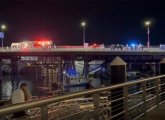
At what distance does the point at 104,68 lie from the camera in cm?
8450

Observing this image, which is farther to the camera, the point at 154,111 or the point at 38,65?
the point at 38,65

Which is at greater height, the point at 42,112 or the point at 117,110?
the point at 42,112

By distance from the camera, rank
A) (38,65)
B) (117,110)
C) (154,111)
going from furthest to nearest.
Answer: (38,65) → (154,111) → (117,110)

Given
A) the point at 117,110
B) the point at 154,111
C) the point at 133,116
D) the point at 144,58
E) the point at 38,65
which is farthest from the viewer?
the point at 38,65

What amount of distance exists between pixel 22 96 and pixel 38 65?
78564 millimetres

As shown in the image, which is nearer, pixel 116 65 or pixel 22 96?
pixel 116 65

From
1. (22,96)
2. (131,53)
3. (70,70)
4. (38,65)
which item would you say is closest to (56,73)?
(70,70)

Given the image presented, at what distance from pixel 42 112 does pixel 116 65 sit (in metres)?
4.67

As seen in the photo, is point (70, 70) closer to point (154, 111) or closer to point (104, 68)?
point (104, 68)

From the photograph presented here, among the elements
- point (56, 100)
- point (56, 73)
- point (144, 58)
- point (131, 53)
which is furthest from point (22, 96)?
point (144, 58)

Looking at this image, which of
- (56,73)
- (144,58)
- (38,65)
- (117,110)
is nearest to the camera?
(117,110)

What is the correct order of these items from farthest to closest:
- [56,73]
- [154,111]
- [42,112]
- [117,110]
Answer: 1. [56,73]
2. [154,111]
3. [117,110]
4. [42,112]

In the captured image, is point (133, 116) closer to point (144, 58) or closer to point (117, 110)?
point (117, 110)

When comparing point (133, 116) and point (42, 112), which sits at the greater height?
point (42, 112)
